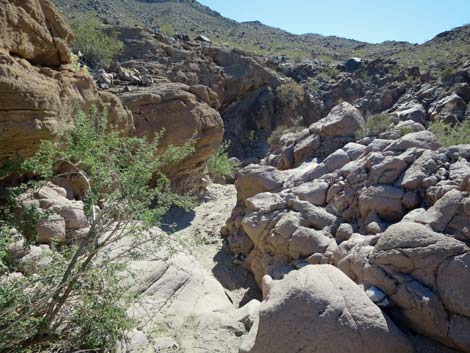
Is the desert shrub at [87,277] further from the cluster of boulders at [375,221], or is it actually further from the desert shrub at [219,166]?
the desert shrub at [219,166]

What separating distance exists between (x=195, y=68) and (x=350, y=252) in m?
16.0

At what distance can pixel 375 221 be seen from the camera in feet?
20.7

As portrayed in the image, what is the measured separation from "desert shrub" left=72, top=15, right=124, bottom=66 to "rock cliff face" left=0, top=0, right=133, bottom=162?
693 cm

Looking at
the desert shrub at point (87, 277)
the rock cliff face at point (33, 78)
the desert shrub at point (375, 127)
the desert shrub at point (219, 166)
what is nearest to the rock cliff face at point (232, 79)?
the desert shrub at point (219, 166)

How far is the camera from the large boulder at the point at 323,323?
410cm

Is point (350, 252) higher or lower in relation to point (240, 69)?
lower

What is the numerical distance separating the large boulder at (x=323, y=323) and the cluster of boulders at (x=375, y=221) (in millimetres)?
66

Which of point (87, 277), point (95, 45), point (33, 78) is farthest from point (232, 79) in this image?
point (87, 277)

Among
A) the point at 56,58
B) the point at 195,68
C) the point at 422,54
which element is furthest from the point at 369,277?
the point at 422,54

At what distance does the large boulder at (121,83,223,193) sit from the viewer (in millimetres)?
11094

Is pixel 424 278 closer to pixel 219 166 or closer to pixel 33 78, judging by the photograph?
pixel 33 78

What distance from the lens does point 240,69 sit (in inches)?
917

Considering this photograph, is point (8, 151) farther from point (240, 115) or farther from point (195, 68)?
point (240, 115)

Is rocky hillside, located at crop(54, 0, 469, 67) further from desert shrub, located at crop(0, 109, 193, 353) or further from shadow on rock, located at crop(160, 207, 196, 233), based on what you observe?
desert shrub, located at crop(0, 109, 193, 353)
